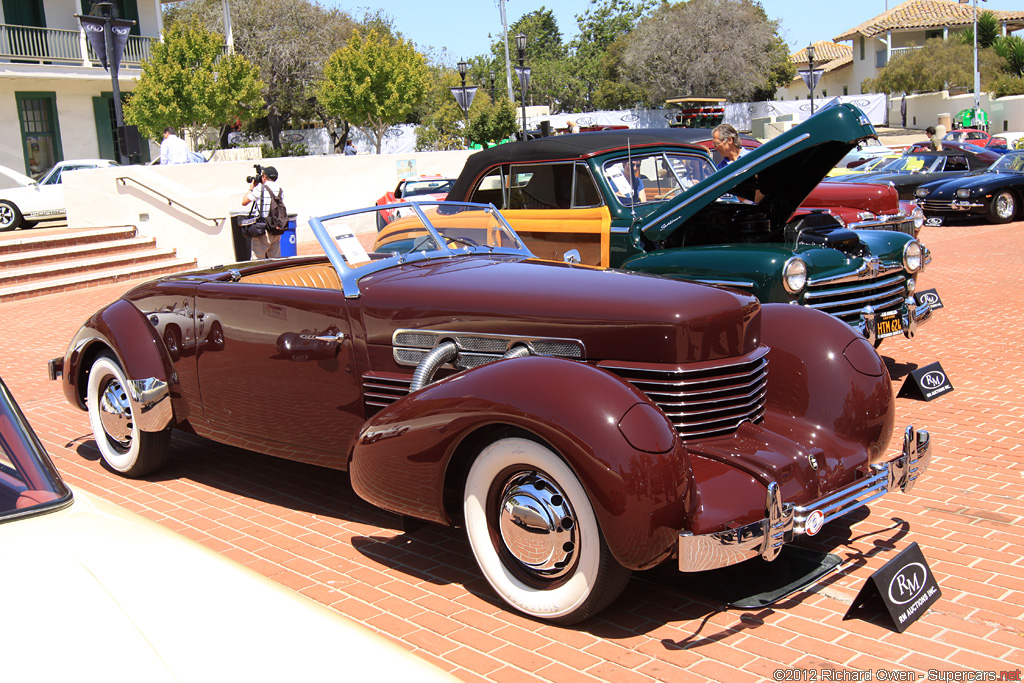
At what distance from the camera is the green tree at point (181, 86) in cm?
2398

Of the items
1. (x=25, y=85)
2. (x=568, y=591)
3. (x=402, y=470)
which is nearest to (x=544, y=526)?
(x=568, y=591)

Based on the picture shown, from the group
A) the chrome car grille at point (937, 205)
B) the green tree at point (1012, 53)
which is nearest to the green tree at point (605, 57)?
the green tree at point (1012, 53)

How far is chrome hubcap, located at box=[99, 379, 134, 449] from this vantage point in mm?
5293

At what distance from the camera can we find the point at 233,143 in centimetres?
2925

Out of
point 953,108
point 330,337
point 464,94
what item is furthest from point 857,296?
point 953,108

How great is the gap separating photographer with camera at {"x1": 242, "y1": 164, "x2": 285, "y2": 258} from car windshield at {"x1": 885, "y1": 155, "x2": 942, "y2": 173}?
43.4 ft

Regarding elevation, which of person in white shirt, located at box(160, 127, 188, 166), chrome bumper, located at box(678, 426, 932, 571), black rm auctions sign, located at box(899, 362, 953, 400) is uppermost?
person in white shirt, located at box(160, 127, 188, 166)

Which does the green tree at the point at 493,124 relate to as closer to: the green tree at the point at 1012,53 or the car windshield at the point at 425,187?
the car windshield at the point at 425,187

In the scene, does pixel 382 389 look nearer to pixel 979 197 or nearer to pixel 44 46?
pixel 979 197

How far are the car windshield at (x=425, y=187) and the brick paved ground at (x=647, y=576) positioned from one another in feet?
41.5

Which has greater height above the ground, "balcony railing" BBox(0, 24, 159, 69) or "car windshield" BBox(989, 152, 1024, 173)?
"balcony railing" BBox(0, 24, 159, 69)

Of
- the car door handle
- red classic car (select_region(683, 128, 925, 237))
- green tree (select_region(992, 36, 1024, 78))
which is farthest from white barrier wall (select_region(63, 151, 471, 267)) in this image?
green tree (select_region(992, 36, 1024, 78))

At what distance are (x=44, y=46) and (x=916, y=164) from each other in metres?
23.3

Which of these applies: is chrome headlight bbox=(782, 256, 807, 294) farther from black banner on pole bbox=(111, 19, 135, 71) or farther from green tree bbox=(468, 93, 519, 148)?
green tree bbox=(468, 93, 519, 148)
